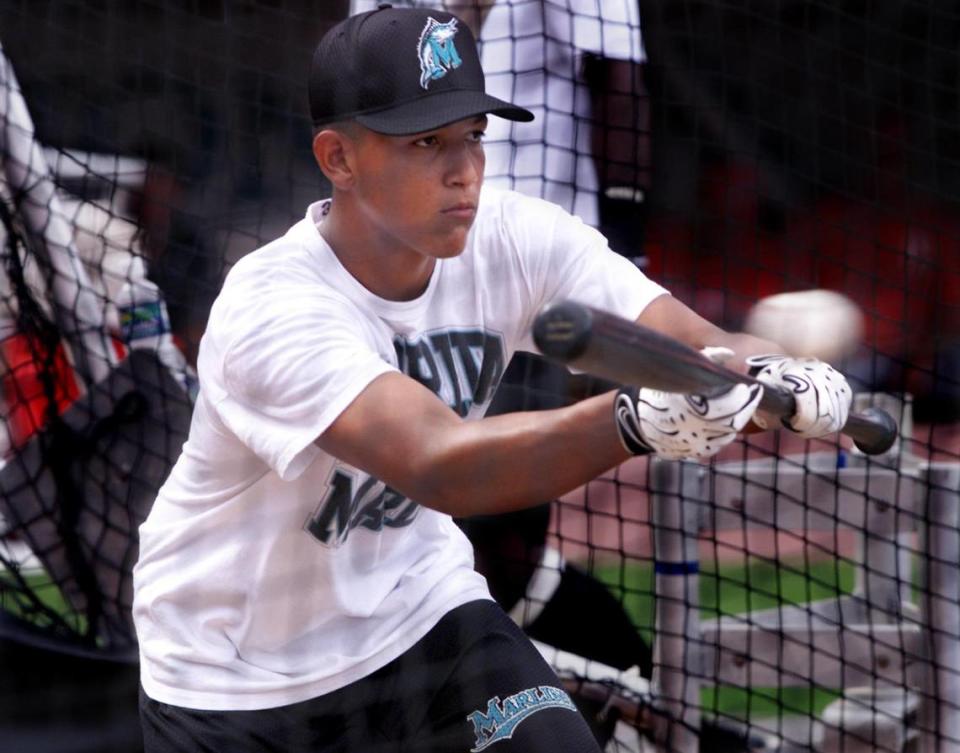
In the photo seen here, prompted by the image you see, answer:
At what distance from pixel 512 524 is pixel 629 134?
1023mm

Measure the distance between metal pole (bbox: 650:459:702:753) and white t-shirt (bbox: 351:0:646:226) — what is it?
769 mm

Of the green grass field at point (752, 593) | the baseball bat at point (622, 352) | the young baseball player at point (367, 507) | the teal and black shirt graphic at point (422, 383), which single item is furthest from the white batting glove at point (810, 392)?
the green grass field at point (752, 593)

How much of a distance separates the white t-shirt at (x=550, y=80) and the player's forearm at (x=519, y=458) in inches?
73.7

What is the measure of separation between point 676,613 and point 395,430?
5.09 ft

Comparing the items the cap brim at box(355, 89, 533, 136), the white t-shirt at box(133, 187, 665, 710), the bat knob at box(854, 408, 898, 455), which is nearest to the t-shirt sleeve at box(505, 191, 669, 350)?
the white t-shirt at box(133, 187, 665, 710)

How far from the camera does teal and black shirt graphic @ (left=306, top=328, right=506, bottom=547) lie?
2111mm

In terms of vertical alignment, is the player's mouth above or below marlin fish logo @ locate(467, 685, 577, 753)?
above

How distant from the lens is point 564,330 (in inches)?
55.6

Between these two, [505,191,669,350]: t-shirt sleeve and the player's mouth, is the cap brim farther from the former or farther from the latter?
[505,191,669,350]: t-shirt sleeve

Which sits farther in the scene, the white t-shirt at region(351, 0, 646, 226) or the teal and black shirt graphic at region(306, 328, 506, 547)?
the white t-shirt at region(351, 0, 646, 226)

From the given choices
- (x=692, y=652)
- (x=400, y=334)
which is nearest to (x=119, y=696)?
(x=692, y=652)

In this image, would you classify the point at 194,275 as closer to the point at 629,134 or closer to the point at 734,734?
the point at 629,134

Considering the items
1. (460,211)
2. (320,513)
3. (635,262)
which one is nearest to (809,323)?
(635,262)

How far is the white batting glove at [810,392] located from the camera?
5.82 feet
